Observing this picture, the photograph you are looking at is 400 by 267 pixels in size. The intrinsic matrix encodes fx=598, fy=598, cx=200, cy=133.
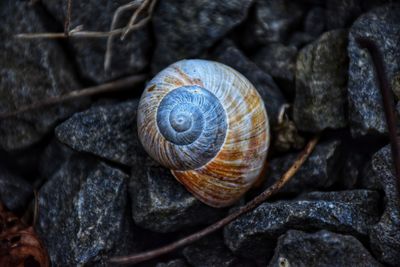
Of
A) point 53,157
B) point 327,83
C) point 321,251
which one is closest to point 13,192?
point 53,157

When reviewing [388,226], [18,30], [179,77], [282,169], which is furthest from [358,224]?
[18,30]

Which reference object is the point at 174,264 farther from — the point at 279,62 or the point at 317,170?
the point at 279,62

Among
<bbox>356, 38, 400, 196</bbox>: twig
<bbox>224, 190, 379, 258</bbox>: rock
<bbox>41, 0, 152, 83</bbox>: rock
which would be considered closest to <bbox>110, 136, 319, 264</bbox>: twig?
<bbox>224, 190, 379, 258</bbox>: rock

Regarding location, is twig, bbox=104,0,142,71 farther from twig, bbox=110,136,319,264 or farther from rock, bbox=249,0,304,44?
twig, bbox=110,136,319,264

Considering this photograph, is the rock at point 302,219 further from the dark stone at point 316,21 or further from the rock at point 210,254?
the dark stone at point 316,21

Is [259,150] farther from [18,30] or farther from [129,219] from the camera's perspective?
[18,30]
